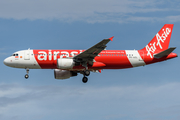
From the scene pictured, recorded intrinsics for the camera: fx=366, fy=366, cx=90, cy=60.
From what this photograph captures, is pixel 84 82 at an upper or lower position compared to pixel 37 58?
lower

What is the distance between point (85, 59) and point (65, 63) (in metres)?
3.06

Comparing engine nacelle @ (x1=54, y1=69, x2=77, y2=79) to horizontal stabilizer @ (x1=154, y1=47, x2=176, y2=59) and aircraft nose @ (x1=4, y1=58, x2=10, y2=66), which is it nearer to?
aircraft nose @ (x1=4, y1=58, x2=10, y2=66)

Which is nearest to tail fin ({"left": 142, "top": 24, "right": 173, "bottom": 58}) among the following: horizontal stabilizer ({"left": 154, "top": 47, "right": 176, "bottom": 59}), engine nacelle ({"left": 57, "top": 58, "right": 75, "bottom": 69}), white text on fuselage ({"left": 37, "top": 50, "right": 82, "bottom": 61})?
horizontal stabilizer ({"left": 154, "top": 47, "right": 176, "bottom": 59})

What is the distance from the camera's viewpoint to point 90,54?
52.4 metres

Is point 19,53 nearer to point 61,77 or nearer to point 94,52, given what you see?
point 61,77

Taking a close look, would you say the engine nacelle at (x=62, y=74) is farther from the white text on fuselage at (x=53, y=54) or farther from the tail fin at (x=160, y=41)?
the tail fin at (x=160, y=41)

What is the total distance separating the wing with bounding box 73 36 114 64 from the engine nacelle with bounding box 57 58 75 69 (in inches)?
35.4

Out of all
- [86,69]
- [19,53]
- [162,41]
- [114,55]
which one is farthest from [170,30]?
[19,53]

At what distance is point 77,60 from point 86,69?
7.09 feet

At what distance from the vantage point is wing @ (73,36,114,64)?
5037cm

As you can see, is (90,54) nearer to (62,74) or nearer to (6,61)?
(62,74)

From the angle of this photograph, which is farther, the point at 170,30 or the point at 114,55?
A: the point at 170,30

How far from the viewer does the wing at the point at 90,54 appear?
165 feet

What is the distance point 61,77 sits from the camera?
57.9 meters
